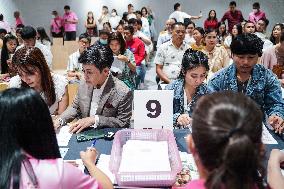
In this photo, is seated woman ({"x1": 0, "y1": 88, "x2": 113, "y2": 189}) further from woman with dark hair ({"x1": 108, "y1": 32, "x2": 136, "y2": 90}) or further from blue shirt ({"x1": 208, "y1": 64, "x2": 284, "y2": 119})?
woman with dark hair ({"x1": 108, "y1": 32, "x2": 136, "y2": 90})

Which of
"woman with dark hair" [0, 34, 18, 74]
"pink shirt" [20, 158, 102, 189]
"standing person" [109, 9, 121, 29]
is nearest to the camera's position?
"pink shirt" [20, 158, 102, 189]

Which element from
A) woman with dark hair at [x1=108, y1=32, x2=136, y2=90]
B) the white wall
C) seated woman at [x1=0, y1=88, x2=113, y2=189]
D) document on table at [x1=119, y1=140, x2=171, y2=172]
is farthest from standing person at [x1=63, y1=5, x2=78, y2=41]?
seated woman at [x1=0, y1=88, x2=113, y2=189]

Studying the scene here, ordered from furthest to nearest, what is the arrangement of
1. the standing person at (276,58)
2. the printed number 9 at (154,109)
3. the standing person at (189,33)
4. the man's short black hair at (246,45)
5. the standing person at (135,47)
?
the standing person at (189,33) → the standing person at (135,47) → the standing person at (276,58) → the man's short black hair at (246,45) → the printed number 9 at (154,109)

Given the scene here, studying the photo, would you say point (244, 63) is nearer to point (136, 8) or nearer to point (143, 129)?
point (143, 129)

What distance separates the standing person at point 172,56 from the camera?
15.0ft

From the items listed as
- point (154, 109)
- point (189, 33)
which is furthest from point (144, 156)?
point (189, 33)

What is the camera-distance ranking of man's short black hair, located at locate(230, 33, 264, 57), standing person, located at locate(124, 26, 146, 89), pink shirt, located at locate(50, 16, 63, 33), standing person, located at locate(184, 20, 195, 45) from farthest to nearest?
pink shirt, located at locate(50, 16, 63, 33) < standing person, located at locate(184, 20, 195, 45) < standing person, located at locate(124, 26, 146, 89) < man's short black hair, located at locate(230, 33, 264, 57)

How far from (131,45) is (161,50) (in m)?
1.08

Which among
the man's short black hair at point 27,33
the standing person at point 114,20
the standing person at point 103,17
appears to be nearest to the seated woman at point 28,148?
the man's short black hair at point 27,33

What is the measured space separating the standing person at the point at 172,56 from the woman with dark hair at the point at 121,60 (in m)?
0.37

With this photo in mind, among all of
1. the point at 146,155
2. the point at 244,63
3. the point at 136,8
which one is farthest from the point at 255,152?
the point at 136,8

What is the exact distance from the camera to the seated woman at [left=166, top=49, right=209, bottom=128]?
2703 millimetres

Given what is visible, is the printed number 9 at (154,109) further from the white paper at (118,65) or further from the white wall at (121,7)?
the white wall at (121,7)

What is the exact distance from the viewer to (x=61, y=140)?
7.32ft
